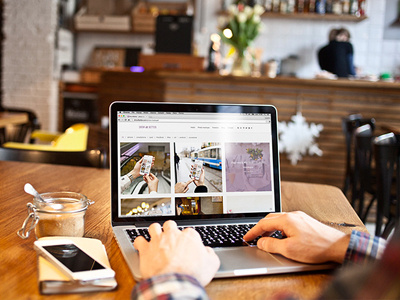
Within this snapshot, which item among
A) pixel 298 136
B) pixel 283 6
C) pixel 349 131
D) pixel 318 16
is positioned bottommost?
pixel 298 136

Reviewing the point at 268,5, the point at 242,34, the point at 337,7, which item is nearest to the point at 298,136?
the point at 242,34

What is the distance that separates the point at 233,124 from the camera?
108 centimetres

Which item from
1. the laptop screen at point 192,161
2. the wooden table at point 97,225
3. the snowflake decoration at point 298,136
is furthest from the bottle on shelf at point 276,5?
the laptop screen at point 192,161

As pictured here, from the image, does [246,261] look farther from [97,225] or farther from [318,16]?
[318,16]

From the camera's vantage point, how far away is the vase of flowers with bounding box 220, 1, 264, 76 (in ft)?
13.8

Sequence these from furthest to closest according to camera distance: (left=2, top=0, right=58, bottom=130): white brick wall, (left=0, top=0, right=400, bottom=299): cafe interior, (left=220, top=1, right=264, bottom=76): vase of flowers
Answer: (left=2, top=0, right=58, bottom=130): white brick wall → (left=220, top=1, right=264, bottom=76): vase of flowers → (left=0, top=0, right=400, bottom=299): cafe interior

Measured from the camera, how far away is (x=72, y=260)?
722 mm

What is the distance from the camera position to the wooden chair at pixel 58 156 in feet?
6.25

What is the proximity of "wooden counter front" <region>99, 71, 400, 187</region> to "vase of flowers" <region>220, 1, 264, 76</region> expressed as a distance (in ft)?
0.58

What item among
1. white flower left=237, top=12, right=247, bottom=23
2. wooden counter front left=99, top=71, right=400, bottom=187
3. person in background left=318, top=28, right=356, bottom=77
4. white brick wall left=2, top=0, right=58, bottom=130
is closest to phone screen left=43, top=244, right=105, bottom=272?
wooden counter front left=99, top=71, right=400, bottom=187

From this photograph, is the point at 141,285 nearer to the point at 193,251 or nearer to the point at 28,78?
the point at 193,251

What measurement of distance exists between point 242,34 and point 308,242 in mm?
3640

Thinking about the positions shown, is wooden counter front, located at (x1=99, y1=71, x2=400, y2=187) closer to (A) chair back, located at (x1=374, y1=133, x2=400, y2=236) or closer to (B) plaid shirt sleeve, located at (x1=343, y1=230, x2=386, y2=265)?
(A) chair back, located at (x1=374, y1=133, x2=400, y2=236)

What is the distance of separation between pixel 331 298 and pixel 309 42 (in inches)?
257
